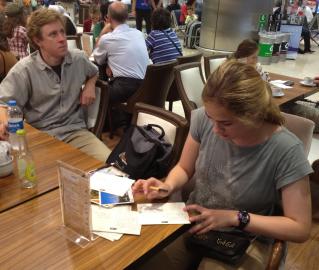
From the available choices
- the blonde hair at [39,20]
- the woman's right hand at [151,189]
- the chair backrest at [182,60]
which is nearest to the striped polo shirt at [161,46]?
the chair backrest at [182,60]

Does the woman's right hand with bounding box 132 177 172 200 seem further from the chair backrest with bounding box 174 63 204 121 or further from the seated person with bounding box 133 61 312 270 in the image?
the chair backrest with bounding box 174 63 204 121

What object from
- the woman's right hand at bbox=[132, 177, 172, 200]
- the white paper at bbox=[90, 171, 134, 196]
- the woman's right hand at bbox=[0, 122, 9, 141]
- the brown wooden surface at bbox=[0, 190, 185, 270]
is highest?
the woman's right hand at bbox=[0, 122, 9, 141]

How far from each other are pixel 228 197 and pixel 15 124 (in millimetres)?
989

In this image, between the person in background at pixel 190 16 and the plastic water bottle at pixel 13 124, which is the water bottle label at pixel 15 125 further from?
the person in background at pixel 190 16

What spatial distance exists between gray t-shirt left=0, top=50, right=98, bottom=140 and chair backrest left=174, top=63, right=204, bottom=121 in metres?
0.90

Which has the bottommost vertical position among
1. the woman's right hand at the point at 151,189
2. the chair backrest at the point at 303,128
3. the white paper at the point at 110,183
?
the white paper at the point at 110,183

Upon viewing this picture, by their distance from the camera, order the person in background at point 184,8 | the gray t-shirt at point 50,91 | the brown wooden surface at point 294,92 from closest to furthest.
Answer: the gray t-shirt at point 50,91
the brown wooden surface at point 294,92
the person in background at point 184,8

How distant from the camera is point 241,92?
47.9 inches

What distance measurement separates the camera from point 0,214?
1.26 m

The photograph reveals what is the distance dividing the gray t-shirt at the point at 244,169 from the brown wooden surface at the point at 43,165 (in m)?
0.50

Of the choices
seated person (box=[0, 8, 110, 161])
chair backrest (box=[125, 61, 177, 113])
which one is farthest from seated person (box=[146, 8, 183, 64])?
seated person (box=[0, 8, 110, 161])

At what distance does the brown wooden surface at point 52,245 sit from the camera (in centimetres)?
105

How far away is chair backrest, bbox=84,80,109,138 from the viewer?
2441 mm

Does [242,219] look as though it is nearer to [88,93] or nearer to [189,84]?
[88,93]
